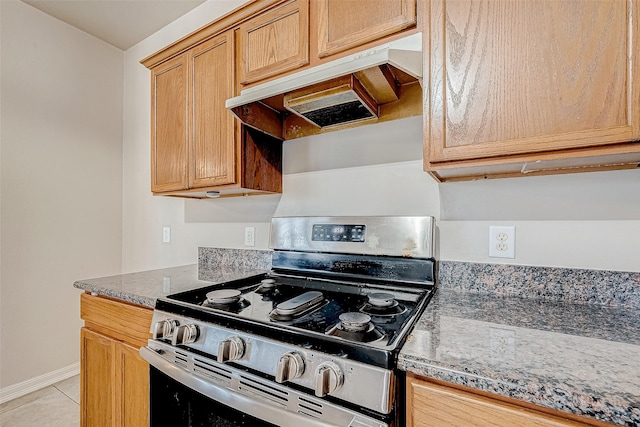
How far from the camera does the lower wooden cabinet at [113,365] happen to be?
122 centimetres

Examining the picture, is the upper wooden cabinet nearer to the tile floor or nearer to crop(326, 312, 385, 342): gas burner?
crop(326, 312, 385, 342): gas burner

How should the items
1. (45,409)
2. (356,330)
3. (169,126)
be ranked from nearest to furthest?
1. (356,330)
2. (169,126)
3. (45,409)

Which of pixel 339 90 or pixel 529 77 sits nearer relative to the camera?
pixel 529 77

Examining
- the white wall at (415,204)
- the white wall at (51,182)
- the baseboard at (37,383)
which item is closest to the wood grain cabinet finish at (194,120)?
the white wall at (415,204)

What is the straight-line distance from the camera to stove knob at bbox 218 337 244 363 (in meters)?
0.84

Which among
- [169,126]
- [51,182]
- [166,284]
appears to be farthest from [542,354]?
[51,182]

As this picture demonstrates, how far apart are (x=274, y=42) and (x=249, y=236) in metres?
1.03

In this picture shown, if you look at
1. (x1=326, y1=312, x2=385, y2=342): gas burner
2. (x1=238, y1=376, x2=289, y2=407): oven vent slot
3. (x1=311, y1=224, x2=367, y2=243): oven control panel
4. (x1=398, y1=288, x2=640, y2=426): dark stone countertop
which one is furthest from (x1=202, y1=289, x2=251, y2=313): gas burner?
(x1=398, y1=288, x2=640, y2=426): dark stone countertop

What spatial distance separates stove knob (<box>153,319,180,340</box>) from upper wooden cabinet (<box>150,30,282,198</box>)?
0.69 metres

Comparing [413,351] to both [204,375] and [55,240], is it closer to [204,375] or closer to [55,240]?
[204,375]

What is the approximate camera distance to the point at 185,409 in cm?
100

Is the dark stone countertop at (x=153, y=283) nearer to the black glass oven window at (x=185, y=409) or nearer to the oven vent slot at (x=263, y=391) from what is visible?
the black glass oven window at (x=185, y=409)

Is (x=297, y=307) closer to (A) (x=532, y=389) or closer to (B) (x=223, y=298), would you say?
(B) (x=223, y=298)

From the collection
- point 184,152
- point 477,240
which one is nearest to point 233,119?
point 184,152
